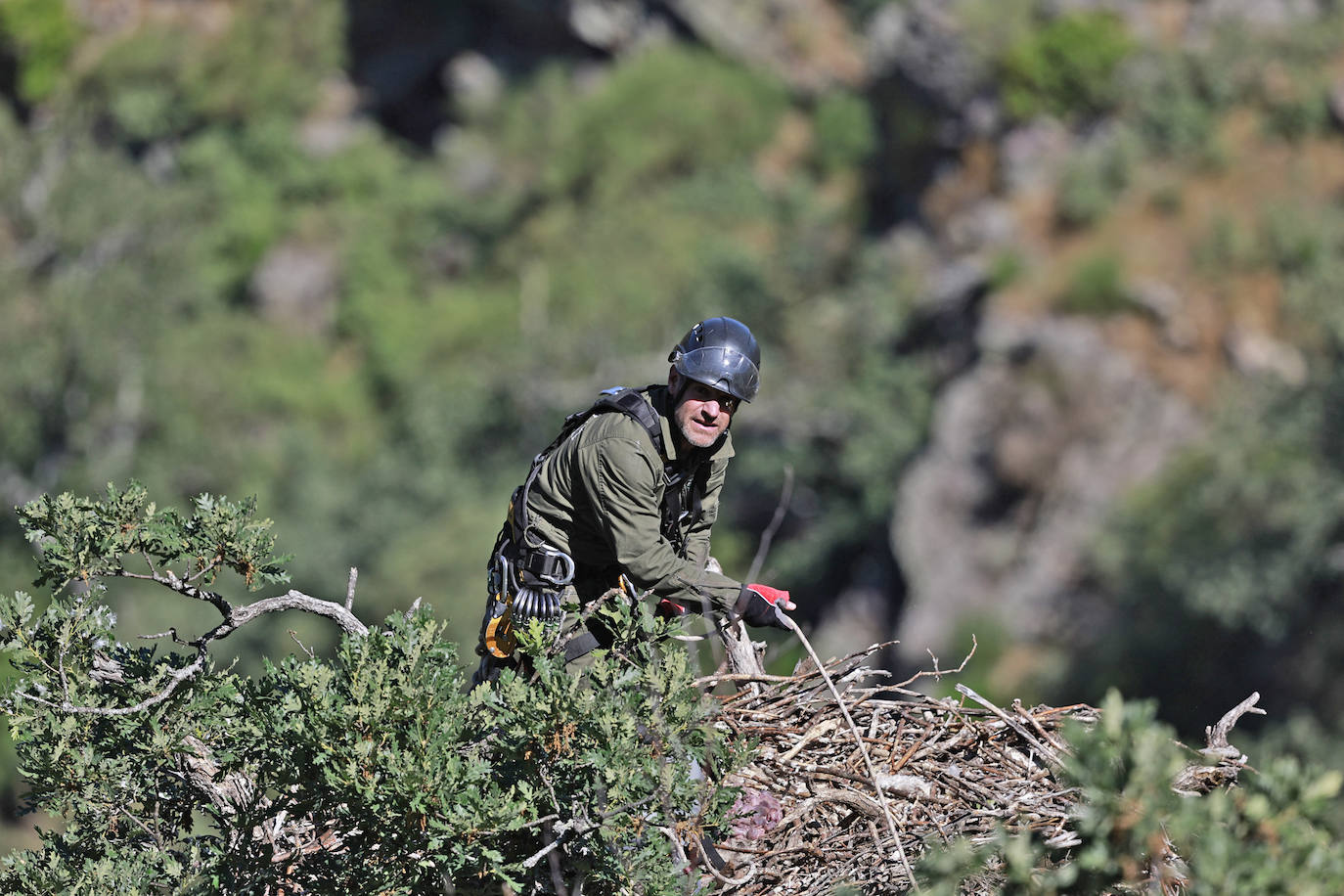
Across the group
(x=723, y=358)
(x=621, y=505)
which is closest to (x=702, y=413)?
(x=723, y=358)

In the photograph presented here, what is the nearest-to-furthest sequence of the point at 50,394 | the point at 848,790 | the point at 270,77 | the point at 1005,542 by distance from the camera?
1. the point at 848,790
2. the point at 1005,542
3. the point at 50,394
4. the point at 270,77

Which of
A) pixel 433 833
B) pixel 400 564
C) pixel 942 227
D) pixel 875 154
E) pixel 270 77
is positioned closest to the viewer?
pixel 433 833

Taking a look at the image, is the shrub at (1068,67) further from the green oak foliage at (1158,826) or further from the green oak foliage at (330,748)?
the green oak foliage at (1158,826)

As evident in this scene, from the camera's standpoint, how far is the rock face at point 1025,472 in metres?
20.2

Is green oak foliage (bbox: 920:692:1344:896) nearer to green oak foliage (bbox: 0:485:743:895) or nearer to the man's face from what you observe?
green oak foliage (bbox: 0:485:743:895)

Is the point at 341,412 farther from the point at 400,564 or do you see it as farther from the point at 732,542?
the point at 732,542

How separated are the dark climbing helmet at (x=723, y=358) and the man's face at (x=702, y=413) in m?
0.08

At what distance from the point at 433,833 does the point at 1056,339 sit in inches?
701

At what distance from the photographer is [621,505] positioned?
5.66 metres

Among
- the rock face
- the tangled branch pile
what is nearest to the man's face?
the tangled branch pile

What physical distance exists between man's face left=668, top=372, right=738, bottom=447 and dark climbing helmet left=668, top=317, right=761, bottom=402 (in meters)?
0.08

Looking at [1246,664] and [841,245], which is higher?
[841,245]

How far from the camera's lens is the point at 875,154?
3147cm

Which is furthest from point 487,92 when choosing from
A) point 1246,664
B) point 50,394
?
point 1246,664
